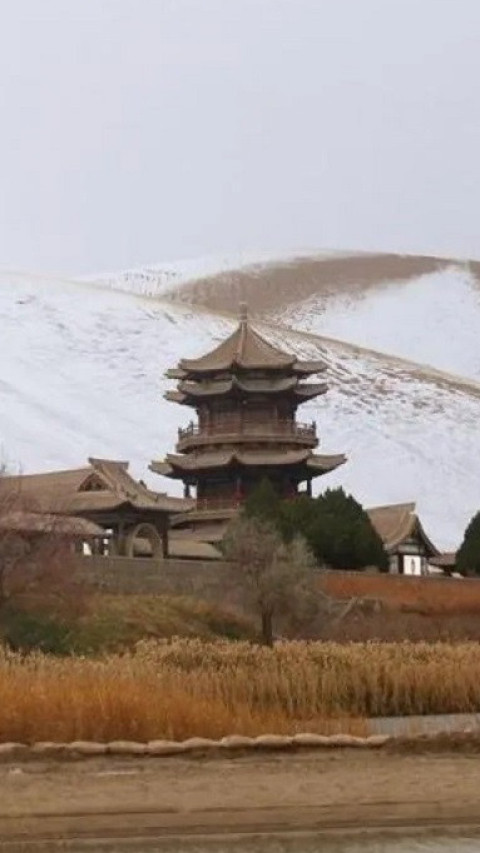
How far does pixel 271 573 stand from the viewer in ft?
107

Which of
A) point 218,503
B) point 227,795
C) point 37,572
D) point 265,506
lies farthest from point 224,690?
point 218,503

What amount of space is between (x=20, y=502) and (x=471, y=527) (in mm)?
17089

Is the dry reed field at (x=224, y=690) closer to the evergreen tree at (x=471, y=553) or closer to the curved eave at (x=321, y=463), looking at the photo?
the evergreen tree at (x=471, y=553)

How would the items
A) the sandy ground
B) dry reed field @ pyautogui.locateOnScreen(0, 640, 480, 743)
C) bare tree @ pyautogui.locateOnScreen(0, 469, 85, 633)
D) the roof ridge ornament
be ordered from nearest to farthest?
the sandy ground, dry reed field @ pyautogui.locateOnScreen(0, 640, 480, 743), bare tree @ pyautogui.locateOnScreen(0, 469, 85, 633), the roof ridge ornament

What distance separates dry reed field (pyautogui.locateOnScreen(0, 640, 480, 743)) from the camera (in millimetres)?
12203

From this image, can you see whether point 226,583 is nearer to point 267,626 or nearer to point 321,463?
point 267,626

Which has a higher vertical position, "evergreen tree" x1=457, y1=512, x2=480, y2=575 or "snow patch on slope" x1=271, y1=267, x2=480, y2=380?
"snow patch on slope" x1=271, y1=267, x2=480, y2=380

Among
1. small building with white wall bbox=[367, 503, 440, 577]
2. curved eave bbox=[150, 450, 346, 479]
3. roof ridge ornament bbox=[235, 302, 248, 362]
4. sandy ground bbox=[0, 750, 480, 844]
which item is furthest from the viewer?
roof ridge ornament bbox=[235, 302, 248, 362]

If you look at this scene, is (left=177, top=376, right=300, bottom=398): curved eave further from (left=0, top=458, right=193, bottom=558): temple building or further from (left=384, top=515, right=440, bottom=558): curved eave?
(left=0, top=458, right=193, bottom=558): temple building

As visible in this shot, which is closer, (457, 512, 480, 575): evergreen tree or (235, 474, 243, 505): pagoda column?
(457, 512, 480, 575): evergreen tree

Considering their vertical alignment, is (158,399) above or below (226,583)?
above

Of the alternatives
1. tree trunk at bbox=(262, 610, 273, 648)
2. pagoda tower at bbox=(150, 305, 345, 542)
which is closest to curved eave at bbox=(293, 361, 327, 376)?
pagoda tower at bbox=(150, 305, 345, 542)

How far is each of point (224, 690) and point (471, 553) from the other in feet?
102

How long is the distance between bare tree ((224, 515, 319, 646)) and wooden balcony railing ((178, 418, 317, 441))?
48.9 ft
